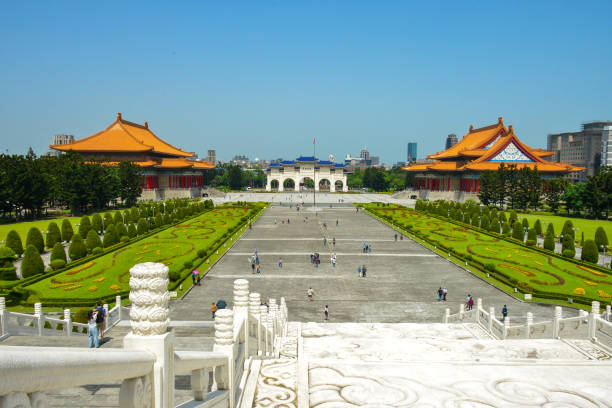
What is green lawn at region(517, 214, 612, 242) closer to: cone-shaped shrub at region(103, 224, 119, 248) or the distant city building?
cone-shaped shrub at region(103, 224, 119, 248)

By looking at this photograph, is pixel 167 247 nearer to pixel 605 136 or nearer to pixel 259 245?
pixel 259 245

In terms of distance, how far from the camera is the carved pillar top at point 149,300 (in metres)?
3.56

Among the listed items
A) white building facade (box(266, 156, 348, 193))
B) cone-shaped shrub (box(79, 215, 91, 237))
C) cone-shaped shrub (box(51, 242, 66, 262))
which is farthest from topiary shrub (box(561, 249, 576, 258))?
white building facade (box(266, 156, 348, 193))

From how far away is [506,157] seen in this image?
2857 inches

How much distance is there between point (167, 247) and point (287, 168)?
9159cm

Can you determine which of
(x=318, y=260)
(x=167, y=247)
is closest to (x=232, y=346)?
(x=318, y=260)

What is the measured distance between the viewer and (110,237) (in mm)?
31969

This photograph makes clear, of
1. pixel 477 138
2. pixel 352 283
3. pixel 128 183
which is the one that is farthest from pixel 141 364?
pixel 477 138

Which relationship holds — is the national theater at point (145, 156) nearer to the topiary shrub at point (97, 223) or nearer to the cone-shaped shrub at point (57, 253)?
the topiary shrub at point (97, 223)

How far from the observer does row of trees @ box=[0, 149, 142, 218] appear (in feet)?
134

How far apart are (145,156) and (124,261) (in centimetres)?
5293

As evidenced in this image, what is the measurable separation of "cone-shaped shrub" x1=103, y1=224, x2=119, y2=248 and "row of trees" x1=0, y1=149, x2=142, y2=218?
14537 millimetres

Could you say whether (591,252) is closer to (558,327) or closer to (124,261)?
(558,327)

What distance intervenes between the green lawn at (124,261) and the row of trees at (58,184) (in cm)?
1220
